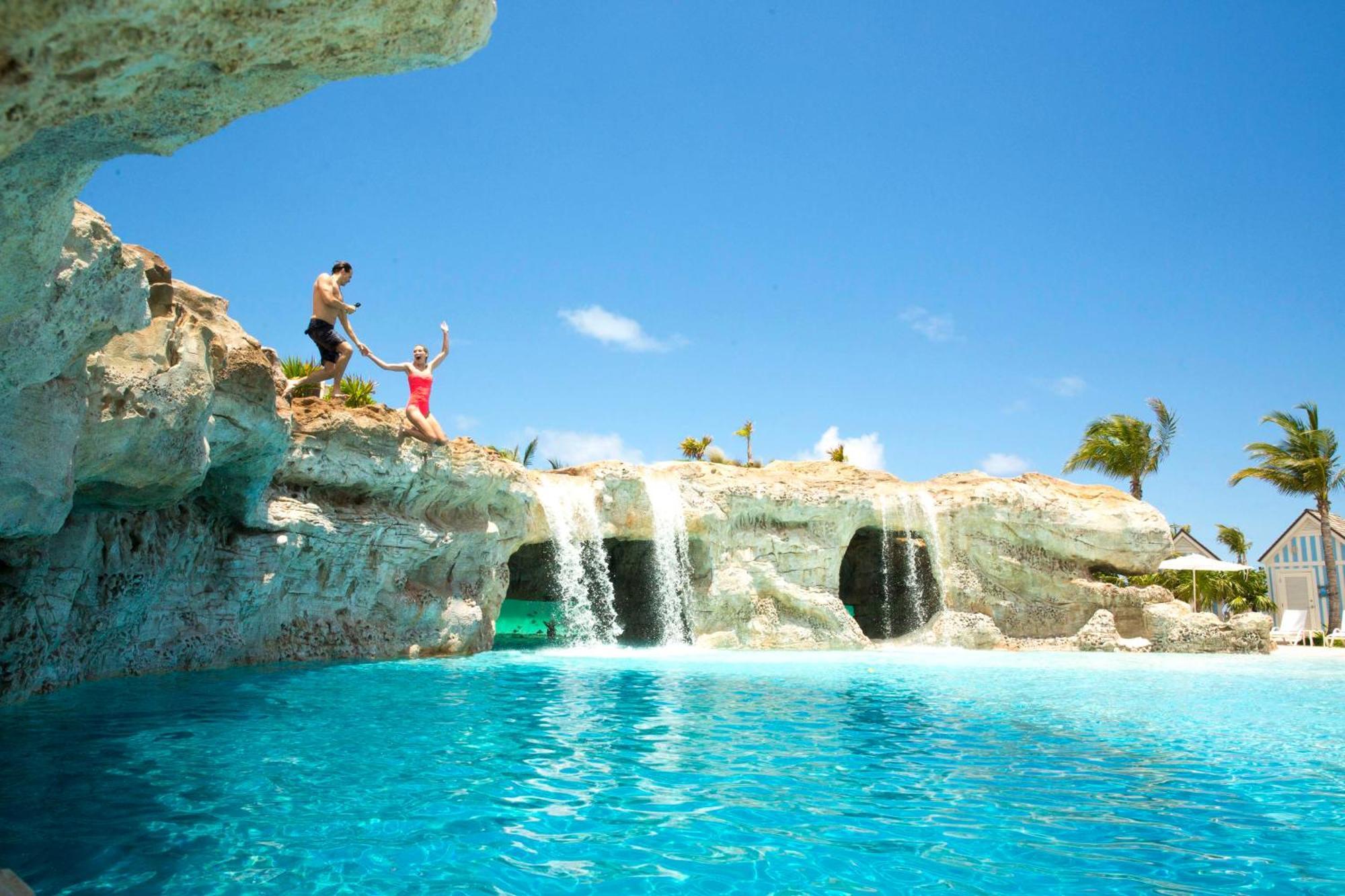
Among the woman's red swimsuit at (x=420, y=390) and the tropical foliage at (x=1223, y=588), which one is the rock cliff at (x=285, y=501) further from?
the tropical foliage at (x=1223, y=588)

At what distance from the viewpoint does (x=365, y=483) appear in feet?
49.6

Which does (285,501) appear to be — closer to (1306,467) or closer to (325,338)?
(325,338)

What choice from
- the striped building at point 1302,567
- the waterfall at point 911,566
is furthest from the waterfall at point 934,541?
the striped building at point 1302,567

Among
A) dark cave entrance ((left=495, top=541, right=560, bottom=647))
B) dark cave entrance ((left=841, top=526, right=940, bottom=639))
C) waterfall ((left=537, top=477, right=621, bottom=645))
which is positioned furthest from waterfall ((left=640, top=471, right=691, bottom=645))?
dark cave entrance ((left=841, top=526, right=940, bottom=639))

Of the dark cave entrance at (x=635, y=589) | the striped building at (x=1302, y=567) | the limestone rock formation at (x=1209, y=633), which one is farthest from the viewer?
the striped building at (x=1302, y=567)

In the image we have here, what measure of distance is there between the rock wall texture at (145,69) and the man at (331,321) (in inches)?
262

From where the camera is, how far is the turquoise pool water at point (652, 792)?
4.44 meters

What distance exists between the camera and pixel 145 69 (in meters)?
2.98

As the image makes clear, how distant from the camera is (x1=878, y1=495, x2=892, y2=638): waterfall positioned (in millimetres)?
23500

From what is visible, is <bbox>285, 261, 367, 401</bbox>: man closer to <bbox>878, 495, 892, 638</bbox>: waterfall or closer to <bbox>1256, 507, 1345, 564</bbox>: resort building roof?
<bbox>878, 495, 892, 638</bbox>: waterfall

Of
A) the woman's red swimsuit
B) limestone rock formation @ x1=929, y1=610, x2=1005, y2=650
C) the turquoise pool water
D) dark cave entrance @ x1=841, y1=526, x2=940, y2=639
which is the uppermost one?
the woman's red swimsuit

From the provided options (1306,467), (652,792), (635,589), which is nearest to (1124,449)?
(1306,467)

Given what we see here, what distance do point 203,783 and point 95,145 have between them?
4.32 m

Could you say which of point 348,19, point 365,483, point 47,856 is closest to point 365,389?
point 365,483
